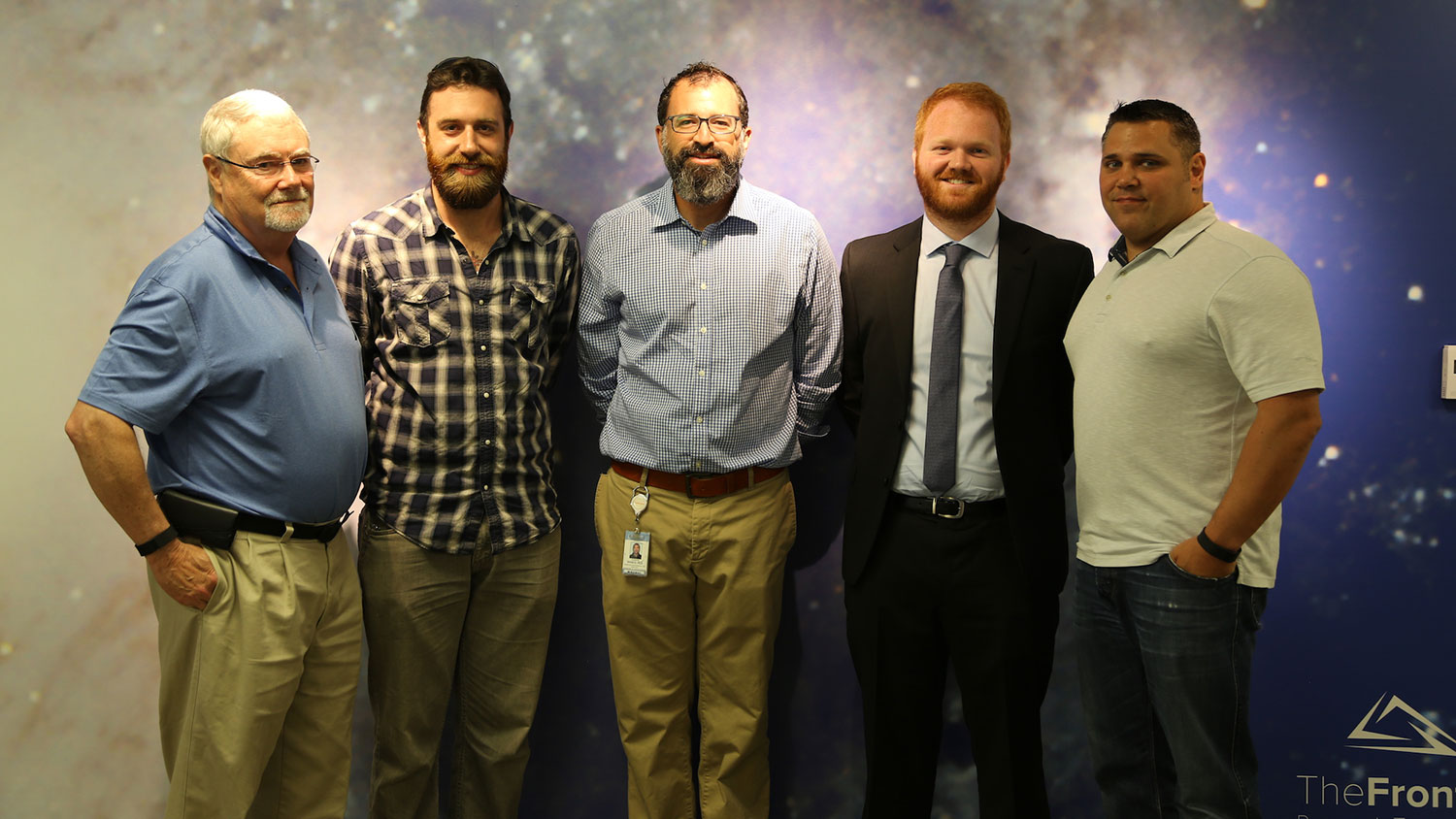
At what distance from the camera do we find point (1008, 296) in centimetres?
236

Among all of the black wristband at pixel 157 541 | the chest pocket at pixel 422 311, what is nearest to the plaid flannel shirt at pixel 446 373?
the chest pocket at pixel 422 311

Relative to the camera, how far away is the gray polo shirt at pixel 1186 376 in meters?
1.86

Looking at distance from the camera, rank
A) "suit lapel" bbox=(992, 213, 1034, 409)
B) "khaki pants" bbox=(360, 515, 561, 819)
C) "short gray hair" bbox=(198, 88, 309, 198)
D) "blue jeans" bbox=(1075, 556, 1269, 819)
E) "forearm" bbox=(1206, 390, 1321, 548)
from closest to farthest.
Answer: "forearm" bbox=(1206, 390, 1321, 548) → "blue jeans" bbox=(1075, 556, 1269, 819) → "short gray hair" bbox=(198, 88, 309, 198) → "suit lapel" bbox=(992, 213, 1034, 409) → "khaki pants" bbox=(360, 515, 561, 819)

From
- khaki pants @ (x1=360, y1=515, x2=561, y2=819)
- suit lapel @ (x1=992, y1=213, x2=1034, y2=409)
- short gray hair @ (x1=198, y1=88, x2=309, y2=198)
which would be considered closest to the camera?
short gray hair @ (x1=198, y1=88, x2=309, y2=198)

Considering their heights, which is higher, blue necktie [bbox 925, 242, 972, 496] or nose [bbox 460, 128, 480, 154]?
nose [bbox 460, 128, 480, 154]

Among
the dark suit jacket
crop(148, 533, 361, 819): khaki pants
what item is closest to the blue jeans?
the dark suit jacket

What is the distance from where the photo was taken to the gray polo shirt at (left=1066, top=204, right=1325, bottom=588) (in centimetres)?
186

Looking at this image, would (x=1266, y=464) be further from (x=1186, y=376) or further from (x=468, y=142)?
(x=468, y=142)

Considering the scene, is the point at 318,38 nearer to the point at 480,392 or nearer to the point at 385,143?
the point at 385,143

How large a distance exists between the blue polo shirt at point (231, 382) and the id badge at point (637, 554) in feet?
2.41

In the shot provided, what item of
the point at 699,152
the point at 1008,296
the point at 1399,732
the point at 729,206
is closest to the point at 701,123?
the point at 699,152

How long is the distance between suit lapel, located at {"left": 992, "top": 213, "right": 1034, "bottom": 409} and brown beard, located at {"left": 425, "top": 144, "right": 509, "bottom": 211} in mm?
1350

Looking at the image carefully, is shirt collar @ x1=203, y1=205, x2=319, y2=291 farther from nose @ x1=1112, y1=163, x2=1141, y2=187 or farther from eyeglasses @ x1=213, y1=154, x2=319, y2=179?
nose @ x1=1112, y1=163, x2=1141, y2=187

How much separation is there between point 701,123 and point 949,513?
1.21 m
